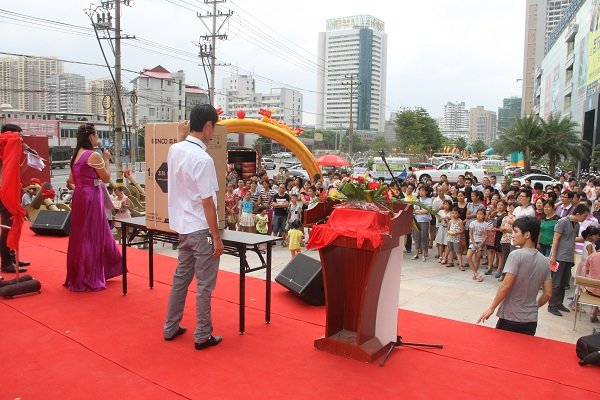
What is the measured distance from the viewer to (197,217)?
3.35 metres

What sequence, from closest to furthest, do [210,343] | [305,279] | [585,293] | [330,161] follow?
1. [210,343]
2. [305,279]
3. [585,293]
4. [330,161]

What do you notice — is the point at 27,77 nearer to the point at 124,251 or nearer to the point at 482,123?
the point at 124,251

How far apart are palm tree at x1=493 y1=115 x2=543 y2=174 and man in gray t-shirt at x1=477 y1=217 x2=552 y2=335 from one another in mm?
25994

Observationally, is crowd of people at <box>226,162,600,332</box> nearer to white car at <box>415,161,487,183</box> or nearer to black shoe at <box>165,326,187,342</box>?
black shoe at <box>165,326,187,342</box>

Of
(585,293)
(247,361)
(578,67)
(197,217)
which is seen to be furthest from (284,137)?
(578,67)

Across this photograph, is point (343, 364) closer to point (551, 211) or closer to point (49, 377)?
point (49, 377)

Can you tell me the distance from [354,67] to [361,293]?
8690cm

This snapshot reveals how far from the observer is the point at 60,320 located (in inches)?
154

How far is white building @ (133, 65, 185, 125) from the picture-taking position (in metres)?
63.3

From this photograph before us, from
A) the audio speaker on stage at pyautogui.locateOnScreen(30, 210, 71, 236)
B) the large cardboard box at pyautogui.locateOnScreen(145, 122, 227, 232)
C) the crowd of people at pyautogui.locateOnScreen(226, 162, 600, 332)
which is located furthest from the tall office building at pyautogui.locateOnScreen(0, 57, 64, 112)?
the large cardboard box at pyautogui.locateOnScreen(145, 122, 227, 232)

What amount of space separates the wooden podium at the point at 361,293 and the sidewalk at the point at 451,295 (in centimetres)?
289

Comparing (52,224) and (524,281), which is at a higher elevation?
(524,281)

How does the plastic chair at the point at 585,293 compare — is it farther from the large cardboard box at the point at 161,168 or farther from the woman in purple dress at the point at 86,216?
the woman in purple dress at the point at 86,216

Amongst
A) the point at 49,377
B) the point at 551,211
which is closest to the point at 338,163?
the point at 551,211
